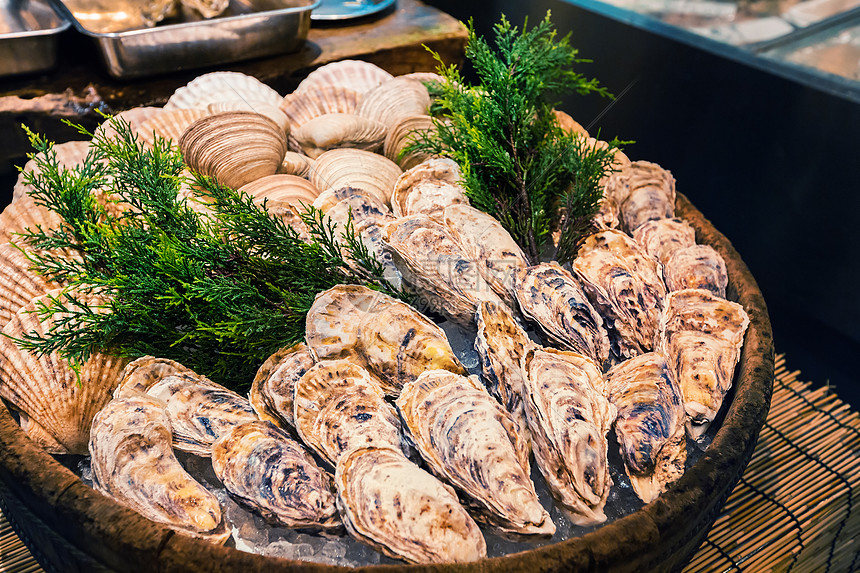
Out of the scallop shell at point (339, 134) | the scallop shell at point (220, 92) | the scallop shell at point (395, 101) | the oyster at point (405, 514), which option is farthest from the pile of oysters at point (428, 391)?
the scallop shell at point (220, 92)

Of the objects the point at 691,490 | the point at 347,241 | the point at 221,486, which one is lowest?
the point at 221,486

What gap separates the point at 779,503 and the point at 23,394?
5.06ft

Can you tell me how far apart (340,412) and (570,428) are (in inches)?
12.5

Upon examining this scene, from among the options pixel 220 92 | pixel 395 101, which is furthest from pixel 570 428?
pixel 220 92

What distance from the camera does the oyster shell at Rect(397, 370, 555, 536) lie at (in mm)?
754

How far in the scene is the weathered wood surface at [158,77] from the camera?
6.22ft

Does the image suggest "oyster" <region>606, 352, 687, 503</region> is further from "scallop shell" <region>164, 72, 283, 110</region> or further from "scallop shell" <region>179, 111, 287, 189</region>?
"scallop shell" <region>164, 72, 283, 110</region>

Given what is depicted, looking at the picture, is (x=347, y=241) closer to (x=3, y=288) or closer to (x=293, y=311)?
(x=293, y=311)

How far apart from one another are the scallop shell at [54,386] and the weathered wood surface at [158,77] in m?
1.18

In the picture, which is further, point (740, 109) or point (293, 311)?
point (740, 109)

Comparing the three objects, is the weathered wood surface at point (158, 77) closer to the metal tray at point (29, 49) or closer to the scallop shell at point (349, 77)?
the metal tray at point (29, 49)

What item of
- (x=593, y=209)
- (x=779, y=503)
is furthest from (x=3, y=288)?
(x=779, y=503)

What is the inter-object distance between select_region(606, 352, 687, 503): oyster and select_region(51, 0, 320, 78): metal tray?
5.64ft

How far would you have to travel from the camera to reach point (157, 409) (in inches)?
34.6
